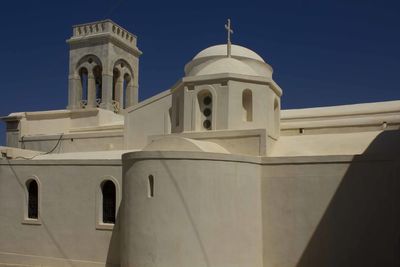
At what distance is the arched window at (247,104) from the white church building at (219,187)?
0.05 m

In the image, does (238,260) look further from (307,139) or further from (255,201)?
(307,139)

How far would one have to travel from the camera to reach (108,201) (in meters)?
15.1

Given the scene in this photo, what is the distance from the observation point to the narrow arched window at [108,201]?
15.0 metres

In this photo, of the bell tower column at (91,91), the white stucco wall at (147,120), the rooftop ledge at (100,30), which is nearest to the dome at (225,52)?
the white stucco wall at (147,120)

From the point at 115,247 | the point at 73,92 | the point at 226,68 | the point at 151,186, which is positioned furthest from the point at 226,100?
the point at 73,92

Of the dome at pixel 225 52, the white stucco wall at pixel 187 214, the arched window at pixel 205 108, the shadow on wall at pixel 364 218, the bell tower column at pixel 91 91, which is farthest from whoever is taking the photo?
the bell tower column at pixel 91 91

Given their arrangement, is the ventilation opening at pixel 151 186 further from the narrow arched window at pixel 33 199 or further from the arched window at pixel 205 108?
the narrow arched window at pixel 33 199

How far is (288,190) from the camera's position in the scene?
1321 centimetres

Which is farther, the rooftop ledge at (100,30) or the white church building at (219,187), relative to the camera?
the rooftop ledge at (100,30)

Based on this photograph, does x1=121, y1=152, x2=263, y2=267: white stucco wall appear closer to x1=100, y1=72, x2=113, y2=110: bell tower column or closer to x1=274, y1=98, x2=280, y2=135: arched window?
x1=274, y1=98, x2=280, y2=135: arched window

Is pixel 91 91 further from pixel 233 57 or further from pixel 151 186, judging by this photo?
pixel 151 186

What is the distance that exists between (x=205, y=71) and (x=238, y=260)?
5.97m

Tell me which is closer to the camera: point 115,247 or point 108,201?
point 115,247

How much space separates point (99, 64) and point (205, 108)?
12353 mm
